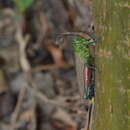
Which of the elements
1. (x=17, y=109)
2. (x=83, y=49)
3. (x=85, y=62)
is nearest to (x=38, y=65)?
(x=17, y=109)

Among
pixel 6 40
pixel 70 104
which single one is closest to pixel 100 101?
pixel 70 104

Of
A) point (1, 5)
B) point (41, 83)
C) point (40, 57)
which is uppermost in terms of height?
point (1, 5)

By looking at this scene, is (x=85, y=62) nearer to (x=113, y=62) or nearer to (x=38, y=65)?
(x=113, y=62)

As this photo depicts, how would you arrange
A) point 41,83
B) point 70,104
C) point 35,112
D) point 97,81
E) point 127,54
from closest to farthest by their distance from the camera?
point 127,54
point 97,81
point 70,104
point 35,112
point 41,83

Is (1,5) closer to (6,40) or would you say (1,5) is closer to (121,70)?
(6,40)

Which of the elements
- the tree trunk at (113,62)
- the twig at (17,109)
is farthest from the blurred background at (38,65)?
the tree trunk at (113,62)

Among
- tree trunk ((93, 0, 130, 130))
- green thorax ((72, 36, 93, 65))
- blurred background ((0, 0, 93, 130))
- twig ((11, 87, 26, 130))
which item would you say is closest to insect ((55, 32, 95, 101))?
green thorax ((72, 36, 93, 65))

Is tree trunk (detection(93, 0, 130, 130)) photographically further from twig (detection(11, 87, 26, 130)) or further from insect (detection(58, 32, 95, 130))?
twig (detection(11, 87, 26, 130))
